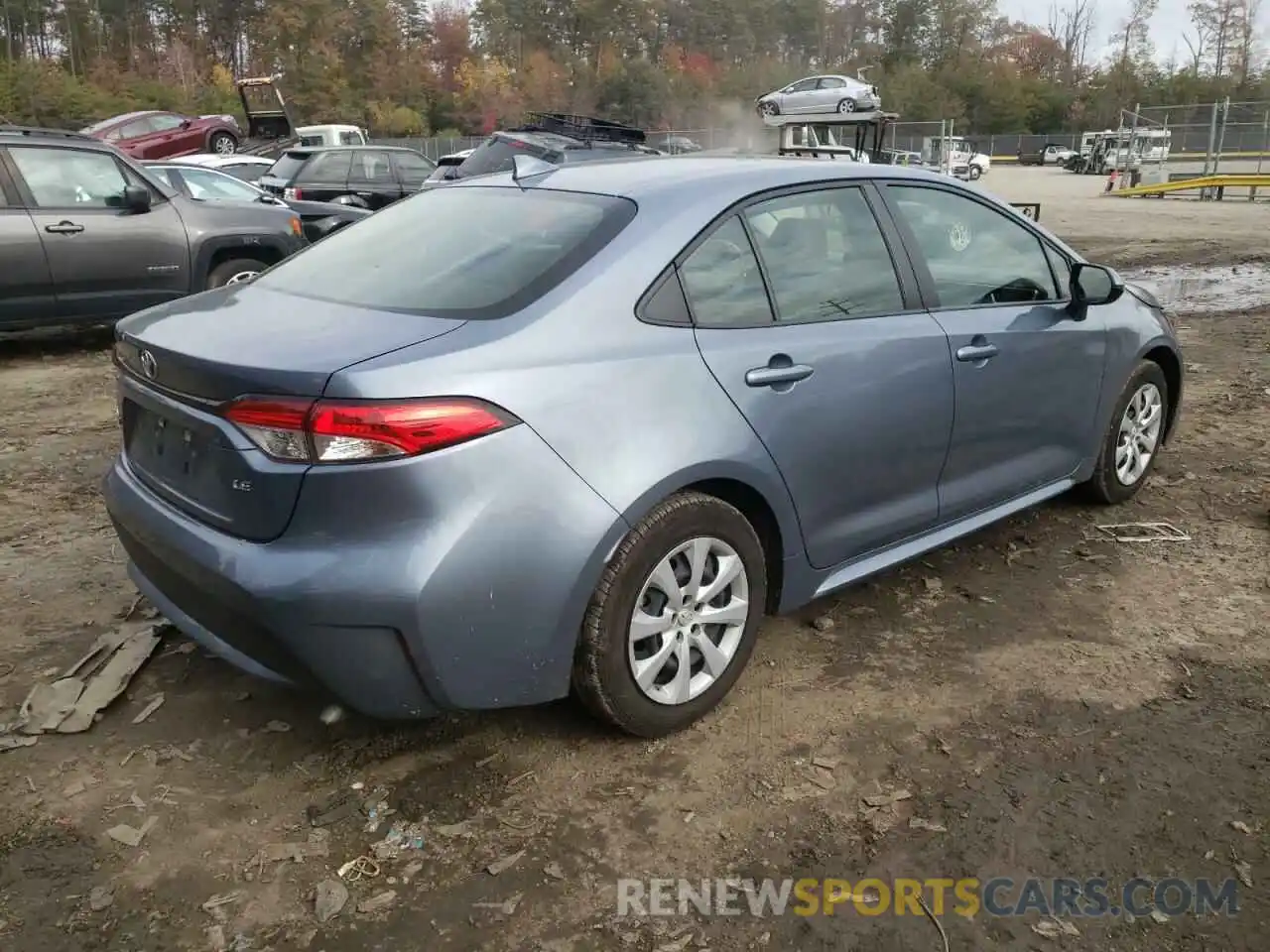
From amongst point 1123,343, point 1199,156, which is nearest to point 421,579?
point 1123,343

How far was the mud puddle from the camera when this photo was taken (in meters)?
10.5

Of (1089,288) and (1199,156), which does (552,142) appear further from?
(1199,156)

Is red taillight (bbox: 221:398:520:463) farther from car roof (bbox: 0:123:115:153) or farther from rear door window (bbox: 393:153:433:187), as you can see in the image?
rear door window (bbox: 393:153:433:187)

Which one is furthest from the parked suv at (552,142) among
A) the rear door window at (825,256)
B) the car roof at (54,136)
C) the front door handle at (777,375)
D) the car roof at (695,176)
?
the front door handle at (777,375)

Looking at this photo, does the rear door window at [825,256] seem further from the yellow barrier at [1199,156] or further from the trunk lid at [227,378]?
the yellow barrier at [1199,156]

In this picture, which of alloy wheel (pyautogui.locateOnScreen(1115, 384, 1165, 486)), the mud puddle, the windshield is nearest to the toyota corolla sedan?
alloy wheel (pyautogui.locateOnScreen(1115, 384, 1165, 486))

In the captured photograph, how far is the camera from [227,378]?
8.06 feet

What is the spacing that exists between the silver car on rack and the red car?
13.5 metres

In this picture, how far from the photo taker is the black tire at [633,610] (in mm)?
2641

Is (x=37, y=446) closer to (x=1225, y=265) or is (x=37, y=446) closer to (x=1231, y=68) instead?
(x=1225, y=265)

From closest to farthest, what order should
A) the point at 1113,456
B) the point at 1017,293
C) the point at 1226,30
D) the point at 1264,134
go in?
the point at 1017,293 → the point at 1113,456 → the point at 1264,134 → the point at 1226,30

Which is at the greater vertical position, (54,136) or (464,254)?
(54,136)

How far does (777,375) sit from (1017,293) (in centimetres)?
147

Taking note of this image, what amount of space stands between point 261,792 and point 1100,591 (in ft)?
9.81
